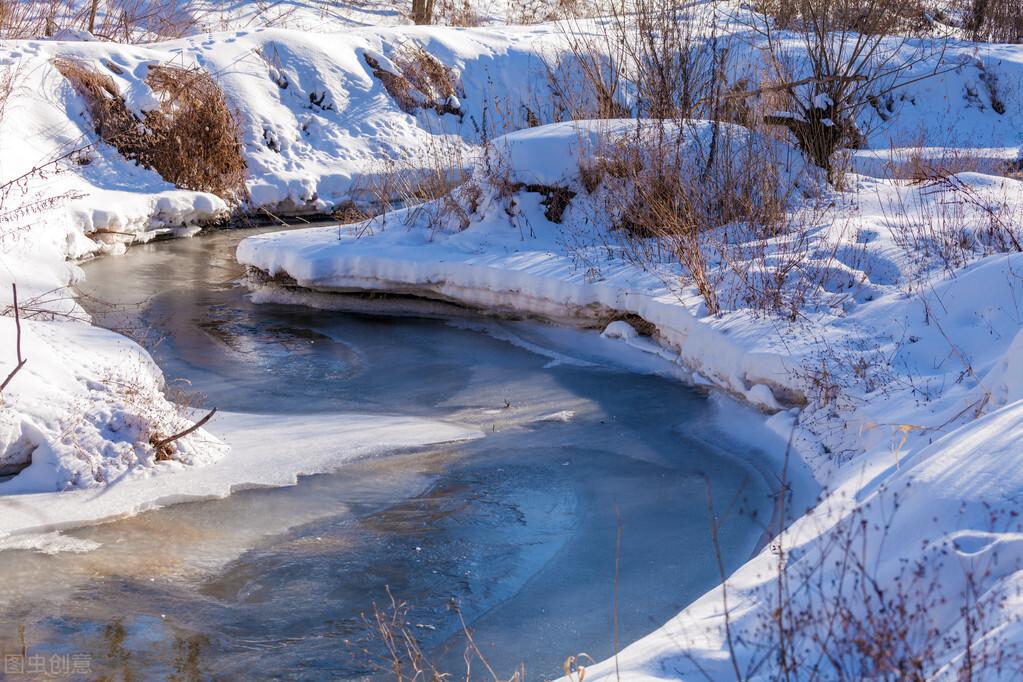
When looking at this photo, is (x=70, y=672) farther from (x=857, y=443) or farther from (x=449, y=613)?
(x=857, y=443)

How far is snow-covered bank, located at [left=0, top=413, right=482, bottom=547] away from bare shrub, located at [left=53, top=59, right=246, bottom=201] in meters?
8.78

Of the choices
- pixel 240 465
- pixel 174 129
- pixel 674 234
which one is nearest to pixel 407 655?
pixel 240 465

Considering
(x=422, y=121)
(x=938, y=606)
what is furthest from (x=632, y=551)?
(x=422, y=121)

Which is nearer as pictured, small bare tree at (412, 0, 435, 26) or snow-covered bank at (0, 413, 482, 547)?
snow-covered bank at (0, 413, 482, 547)

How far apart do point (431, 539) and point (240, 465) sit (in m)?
1.44

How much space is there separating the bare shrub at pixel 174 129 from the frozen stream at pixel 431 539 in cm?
713

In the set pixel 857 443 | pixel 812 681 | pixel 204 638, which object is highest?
pixel 812 681

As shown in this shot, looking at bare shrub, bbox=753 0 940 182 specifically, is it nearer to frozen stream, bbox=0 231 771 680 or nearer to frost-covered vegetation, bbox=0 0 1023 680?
frost-covered vegetation, bbox=0 0 1023 680

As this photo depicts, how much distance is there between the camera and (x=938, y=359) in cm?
656

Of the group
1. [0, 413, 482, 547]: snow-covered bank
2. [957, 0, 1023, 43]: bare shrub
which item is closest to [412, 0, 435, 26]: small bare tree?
[957, 0, 1023, 43]: bare shrub

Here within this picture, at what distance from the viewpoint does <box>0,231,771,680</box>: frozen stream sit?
174 inches

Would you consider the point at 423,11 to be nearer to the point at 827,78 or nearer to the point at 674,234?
the point at 827,78

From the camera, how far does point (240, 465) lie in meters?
6.13

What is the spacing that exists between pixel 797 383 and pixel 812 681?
4.45 metres
